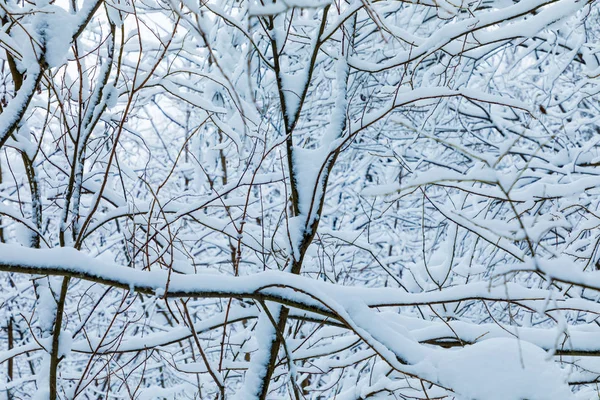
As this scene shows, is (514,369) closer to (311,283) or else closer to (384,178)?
(311,283)

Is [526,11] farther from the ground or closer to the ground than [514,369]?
farther from the ground

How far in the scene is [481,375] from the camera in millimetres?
1325

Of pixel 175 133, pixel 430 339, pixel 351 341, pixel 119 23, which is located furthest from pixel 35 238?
pixel 175 133

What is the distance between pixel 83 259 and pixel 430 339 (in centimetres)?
104

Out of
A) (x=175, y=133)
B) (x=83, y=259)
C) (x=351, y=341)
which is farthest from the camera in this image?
(x=175, y=133)

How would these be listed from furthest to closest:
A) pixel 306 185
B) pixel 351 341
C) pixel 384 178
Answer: pixel 384 178, pixel 351 341, pixel 306 185

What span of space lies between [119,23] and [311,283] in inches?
41.8

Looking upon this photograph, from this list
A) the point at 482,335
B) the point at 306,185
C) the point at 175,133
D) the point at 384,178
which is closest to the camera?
the point at 482,335

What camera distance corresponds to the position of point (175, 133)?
29.8 feet

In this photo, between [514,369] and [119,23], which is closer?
[514,369]

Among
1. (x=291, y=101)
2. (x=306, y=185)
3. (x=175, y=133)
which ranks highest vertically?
(x=175, y=133)

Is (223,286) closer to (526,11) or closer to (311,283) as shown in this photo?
(311,283)

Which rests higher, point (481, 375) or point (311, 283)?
point (311, 283)

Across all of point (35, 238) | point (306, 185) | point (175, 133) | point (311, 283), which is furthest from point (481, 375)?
point (175, 133)
